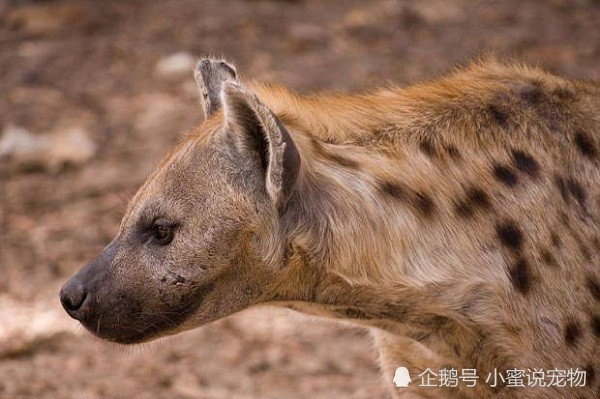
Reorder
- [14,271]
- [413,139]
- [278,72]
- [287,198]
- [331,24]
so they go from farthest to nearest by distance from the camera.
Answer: [331,24]
[278,72]
[14,271]
[413,139]
[287,198]

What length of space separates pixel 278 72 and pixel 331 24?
680 millimetres

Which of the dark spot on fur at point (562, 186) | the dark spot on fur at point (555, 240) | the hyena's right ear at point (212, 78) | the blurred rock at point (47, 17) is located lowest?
the blurred rock at point (47, 17)

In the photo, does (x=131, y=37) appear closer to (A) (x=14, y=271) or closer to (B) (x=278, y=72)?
(B) (x=278, y=72)

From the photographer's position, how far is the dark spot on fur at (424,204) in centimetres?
267

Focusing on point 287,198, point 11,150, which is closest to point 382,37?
point 11,150

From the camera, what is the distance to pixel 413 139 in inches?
108

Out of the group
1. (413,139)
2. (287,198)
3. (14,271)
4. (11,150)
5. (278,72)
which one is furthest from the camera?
(278,72)

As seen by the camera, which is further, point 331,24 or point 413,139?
point 331,24

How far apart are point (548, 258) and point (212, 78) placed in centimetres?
90

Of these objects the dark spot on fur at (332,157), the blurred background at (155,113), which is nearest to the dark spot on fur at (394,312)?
the dark spot on fur at (332,157)

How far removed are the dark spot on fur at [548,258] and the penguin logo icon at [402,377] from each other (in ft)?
1.51

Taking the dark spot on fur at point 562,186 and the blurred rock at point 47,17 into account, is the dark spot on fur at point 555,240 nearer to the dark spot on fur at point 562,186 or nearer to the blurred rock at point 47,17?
the dark spot on fur at point 562,186

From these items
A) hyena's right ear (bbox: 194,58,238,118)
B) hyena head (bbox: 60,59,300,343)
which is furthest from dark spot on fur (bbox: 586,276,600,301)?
hyena's right ear (bbox: 194,58,238,118)

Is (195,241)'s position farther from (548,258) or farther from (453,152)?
(548,258)
